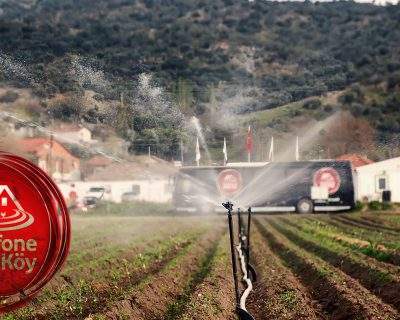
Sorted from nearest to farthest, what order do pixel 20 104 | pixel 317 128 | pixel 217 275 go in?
1. pixel 20 104
2. pixel 217 275
3. pixel 317 128

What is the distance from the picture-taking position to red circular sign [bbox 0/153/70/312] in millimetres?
8477

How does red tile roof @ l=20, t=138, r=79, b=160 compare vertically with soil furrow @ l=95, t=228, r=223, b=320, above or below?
above

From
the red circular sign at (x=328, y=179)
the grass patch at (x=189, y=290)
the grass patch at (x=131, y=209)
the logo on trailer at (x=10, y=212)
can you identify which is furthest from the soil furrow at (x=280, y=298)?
the red circular sign at (x=328, y=179)

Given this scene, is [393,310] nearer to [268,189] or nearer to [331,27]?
[268,189]

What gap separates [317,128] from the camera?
217 feet

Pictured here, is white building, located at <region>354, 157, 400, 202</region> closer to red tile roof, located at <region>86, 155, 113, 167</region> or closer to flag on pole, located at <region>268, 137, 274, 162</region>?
flag on pole, located at <region>268, 137, 274, 162</region>

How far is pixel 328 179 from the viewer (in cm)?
5266

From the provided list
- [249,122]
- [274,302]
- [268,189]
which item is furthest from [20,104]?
[268,189]

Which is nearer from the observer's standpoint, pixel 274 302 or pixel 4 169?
pixel 4 169

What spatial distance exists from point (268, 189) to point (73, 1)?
5883 inches

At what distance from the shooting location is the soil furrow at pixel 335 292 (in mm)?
14109

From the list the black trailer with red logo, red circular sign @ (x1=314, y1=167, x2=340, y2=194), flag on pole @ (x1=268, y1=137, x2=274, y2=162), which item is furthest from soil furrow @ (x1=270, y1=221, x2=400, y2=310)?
red circular sign @ (x1=314, y1=167, x2=340, y2=194)

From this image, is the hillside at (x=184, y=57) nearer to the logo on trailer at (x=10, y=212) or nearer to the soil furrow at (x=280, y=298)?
the soil furrow at (x=280, y=298)

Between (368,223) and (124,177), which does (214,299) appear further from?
(368,223)
